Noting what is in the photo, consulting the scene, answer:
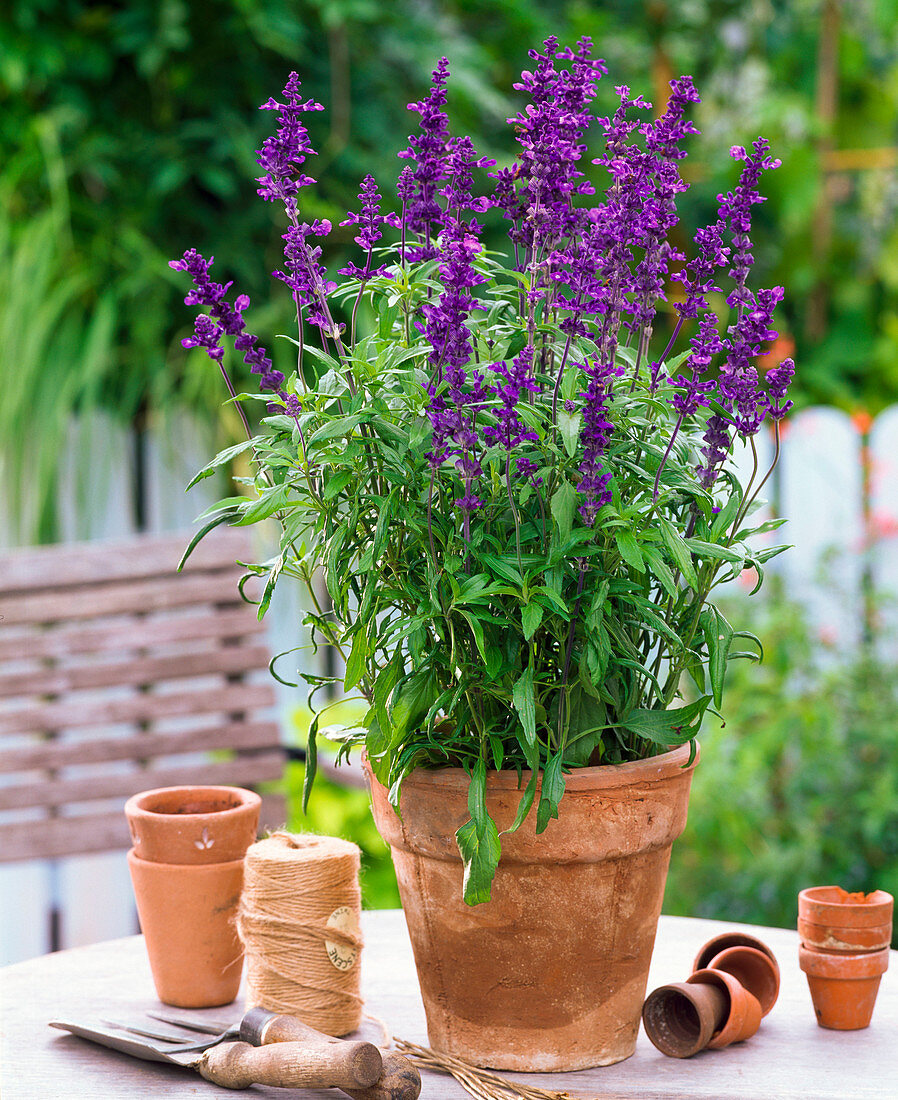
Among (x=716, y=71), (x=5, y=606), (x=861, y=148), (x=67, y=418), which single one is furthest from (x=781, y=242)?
(x=5, y=606)

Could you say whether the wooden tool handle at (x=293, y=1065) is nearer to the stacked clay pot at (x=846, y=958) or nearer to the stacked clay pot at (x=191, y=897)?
the stacked clay pot at (x=191, y=897)

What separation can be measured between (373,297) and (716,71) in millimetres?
2802

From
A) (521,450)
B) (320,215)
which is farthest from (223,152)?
(521,450)

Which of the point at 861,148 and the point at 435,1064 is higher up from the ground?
the point at 861,148

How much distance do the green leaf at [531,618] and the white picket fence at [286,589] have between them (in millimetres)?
1677

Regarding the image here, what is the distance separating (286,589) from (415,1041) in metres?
1.73

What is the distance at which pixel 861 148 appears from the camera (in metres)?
3.13

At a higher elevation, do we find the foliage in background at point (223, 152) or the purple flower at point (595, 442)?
the foliage in background at point (223, 152)

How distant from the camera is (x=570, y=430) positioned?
2.17 feet

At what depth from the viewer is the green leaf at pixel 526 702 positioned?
674 millimetres

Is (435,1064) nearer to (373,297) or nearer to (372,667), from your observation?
(372,667)

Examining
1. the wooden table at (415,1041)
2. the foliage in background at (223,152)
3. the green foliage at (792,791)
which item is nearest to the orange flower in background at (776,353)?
the foliage in background at (223,152)

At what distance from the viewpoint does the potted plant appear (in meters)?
0.69

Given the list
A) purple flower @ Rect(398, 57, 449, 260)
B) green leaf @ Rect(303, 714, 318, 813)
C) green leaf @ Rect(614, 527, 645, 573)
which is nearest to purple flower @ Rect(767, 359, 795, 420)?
green leaf @ Rect(614, 527, 645, 573)
